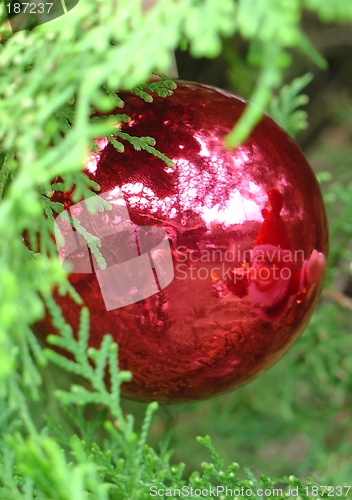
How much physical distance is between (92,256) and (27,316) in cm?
11

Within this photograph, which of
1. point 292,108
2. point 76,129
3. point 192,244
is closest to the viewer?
point 76,129

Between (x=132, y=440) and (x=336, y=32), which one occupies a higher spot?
(x=336, y=32)

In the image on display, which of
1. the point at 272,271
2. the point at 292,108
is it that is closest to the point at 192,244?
the point at 272,271

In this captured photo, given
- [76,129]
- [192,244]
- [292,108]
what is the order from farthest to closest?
1. [292,108]
2. [192,244]
3. [76,129]

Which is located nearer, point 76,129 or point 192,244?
point 76,129

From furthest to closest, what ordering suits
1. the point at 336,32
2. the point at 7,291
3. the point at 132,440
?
1. the point at 336,32
2. the point at 132,440
3. the point at 7,291

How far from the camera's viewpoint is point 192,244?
1.43 ft

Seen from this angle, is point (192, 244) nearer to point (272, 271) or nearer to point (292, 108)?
point (272, 271)

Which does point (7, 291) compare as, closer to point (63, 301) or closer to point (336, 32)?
point (63, 301)

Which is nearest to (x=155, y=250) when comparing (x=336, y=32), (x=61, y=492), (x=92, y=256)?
(x=92, y=256)

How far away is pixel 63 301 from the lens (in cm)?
48

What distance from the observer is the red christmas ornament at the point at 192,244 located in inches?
17.2

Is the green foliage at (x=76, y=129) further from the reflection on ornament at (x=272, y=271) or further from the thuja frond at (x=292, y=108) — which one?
the thuja frond at (x=292, y=108)

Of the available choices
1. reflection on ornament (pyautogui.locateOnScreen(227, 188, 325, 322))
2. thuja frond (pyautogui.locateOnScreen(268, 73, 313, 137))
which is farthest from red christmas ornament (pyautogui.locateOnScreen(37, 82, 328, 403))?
thuja frond (pyautogui.locateOnScreen(268, 73, 313, 137))
